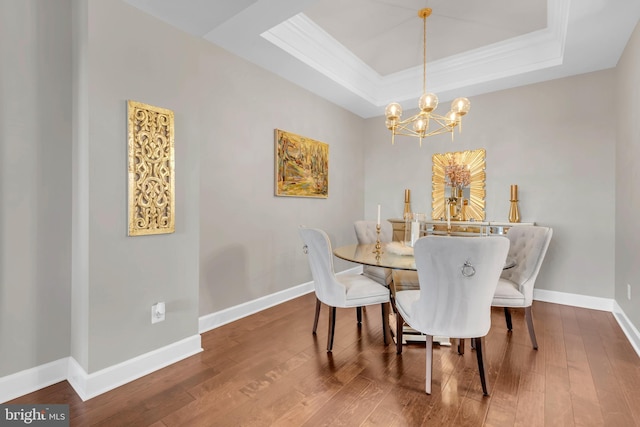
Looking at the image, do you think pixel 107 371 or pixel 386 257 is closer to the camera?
pixel 107 371

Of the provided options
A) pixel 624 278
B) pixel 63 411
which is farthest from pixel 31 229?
pixel 624 278

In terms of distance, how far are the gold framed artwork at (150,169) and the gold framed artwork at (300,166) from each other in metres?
1.45

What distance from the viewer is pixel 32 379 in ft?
5.89

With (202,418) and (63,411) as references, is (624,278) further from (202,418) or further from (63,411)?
(63,411)

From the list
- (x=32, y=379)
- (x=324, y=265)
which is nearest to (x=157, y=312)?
(x=32, y=379)

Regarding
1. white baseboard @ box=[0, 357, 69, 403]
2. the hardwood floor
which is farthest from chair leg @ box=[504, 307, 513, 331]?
white baseboard @ box=[0, 357, 69, 403]

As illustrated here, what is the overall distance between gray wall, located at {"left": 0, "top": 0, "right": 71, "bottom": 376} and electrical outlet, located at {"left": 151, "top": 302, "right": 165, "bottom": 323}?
20.3 inches

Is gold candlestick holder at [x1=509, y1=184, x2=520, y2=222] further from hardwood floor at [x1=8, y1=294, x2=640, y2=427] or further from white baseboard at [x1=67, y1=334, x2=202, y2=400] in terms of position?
white baseboard at [x1=67, y1=334, x2=202, y2=400]

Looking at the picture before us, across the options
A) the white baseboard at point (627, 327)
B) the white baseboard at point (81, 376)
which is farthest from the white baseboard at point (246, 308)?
the white baseboard at point (627, 327)

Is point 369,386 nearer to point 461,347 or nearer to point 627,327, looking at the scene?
point 461,347

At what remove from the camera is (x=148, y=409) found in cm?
165

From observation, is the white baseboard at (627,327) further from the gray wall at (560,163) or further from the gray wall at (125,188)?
the gray wall at (125,188)

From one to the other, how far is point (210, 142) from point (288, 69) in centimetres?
129

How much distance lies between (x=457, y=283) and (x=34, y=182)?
260cm
